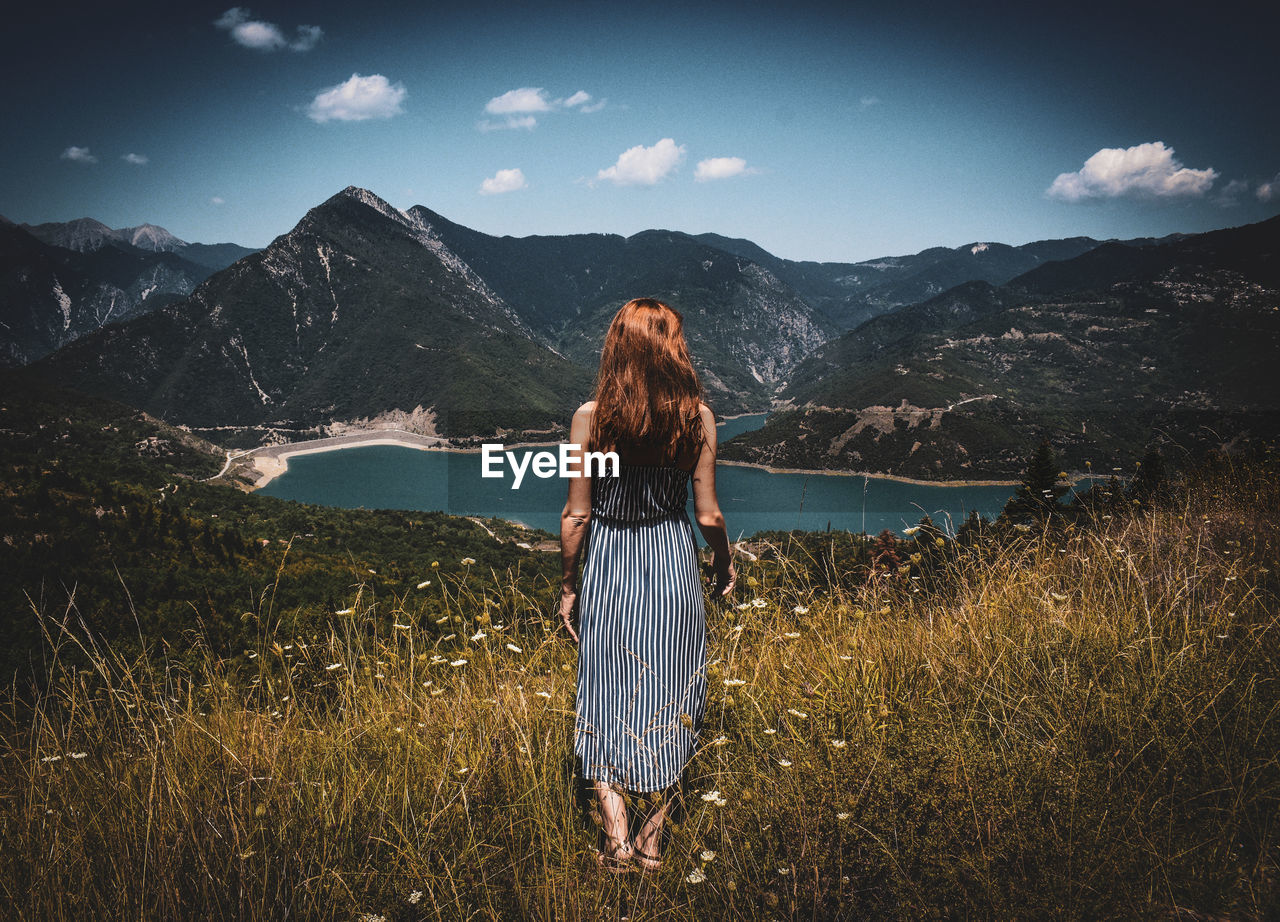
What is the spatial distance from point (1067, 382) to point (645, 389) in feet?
575

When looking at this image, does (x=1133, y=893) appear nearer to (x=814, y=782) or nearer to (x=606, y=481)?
(x=814, y=782)

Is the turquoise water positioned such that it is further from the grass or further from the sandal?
the sandal

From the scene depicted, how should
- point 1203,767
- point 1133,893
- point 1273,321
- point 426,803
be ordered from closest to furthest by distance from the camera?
1. point 1133,893
2. point 1203,767
3. point 426,803
4. point 1273,321

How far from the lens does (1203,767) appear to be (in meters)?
1.47

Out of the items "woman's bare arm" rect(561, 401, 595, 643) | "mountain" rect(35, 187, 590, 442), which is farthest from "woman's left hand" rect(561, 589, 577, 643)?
"mountain" rect(35, 187, 590, 442)

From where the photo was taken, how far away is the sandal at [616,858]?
1.54 metres

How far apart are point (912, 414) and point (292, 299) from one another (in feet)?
641

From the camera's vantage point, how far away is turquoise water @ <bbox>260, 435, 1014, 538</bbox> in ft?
271

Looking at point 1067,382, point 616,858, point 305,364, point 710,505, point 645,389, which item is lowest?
point 616,858

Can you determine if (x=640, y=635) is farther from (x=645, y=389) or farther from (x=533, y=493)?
(x=533, y=493)

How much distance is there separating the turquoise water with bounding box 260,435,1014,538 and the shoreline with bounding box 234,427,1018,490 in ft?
5.00

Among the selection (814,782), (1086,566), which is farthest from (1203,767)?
(1086,566)

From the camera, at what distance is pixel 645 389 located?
198 centimetres

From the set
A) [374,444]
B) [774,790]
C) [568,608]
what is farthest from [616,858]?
[374,444]
